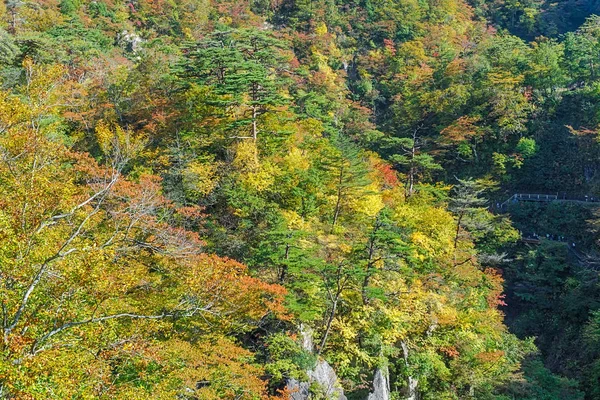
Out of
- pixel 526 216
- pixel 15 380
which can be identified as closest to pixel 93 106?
pixel 15 380

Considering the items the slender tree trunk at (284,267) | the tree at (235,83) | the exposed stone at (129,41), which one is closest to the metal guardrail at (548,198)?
the tree at (235,83)

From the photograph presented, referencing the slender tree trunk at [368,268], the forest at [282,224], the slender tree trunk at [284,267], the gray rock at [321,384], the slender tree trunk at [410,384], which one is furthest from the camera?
the slender tree trunk at [410,384]

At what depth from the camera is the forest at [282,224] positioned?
9180 millimetres

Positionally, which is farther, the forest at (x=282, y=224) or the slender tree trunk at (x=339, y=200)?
the slender tree trunk at (x=339, y=200)

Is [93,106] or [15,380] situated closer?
[15,380]

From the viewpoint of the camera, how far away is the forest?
918 centimetres

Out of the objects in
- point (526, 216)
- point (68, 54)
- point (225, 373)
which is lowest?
point (526, 216)

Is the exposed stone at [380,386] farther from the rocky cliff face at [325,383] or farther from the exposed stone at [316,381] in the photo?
the exposed stone at [316,381]

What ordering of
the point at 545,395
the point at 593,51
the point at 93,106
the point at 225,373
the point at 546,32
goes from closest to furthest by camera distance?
the point at 225,373, the point at 545,395, the point at 93,106, the point at 593,51, the point at 546,32

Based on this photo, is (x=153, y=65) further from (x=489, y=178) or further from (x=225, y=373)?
(x=489, y=178)

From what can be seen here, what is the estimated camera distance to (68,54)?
104 ft

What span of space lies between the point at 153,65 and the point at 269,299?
1867 centimetres

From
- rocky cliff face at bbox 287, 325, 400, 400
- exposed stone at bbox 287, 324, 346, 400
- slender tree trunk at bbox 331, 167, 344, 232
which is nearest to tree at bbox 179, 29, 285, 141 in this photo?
slender tree trunk at bbox 331, 167, 344, 232

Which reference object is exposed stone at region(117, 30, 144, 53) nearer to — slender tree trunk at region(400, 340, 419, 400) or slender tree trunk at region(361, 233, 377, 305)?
slender tree trunk at region(361, 233, 377, 305)
